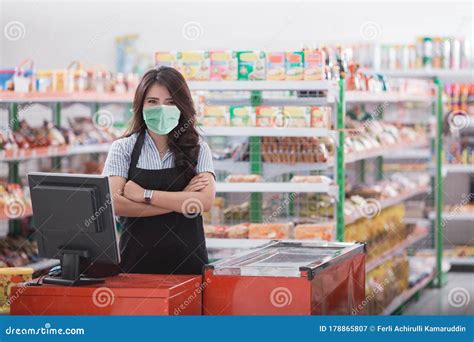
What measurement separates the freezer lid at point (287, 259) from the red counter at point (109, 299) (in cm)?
17

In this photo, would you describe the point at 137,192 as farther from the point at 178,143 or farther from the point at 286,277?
the point at 286,277

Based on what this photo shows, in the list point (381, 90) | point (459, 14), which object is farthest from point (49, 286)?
point (459, 14)

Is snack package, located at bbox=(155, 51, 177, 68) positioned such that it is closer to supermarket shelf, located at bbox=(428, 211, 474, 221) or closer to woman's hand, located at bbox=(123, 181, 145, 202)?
woman's hand, located at bbox=(123, 181, 145, 202)

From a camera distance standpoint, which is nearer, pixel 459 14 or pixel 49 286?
pixel 49 286

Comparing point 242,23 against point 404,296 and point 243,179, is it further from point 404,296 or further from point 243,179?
point 243,179

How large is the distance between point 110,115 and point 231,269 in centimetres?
610

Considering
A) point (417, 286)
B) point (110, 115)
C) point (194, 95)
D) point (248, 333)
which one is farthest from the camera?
point (110, 115)

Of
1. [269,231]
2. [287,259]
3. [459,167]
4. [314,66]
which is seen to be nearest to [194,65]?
[314,66]

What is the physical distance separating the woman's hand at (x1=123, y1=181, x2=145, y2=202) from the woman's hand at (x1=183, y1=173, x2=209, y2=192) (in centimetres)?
20

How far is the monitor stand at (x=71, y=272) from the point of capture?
294 cm

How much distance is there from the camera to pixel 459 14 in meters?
10.5

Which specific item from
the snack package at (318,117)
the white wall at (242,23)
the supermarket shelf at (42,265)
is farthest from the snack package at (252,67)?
the white wall at (242,23)

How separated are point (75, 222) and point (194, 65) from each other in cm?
263

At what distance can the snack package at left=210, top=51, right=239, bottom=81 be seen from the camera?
214 inches
